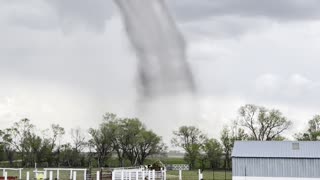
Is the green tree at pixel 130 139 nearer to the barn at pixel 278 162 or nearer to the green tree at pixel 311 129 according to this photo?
the green tree at pixel 311 129

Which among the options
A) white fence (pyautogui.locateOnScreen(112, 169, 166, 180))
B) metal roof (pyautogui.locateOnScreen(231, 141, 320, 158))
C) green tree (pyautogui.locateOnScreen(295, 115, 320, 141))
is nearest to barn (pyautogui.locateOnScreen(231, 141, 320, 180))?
metal roof (pyautogui.locateOnScreen(231, 141, 320, 158))

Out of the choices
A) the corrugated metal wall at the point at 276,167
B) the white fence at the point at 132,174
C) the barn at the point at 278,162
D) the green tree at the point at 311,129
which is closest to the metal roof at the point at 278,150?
the barn at the point at 278,162

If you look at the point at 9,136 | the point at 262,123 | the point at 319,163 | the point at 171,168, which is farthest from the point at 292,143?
the point at 9,136

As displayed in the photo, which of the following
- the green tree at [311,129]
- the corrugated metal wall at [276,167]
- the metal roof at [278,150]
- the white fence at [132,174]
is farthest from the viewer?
the green tree at [311,129]

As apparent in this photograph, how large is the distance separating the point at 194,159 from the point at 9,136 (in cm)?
4178

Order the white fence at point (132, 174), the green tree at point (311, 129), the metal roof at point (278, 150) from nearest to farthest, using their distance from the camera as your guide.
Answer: the white fence at point (132, 174) → the metal roof at point (278, 150) → the green tree at point (311, 129)

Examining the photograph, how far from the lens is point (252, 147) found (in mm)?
54250

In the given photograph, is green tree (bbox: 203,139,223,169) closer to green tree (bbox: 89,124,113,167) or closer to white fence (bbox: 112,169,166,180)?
green tree (bbox: 89,124,113,167)

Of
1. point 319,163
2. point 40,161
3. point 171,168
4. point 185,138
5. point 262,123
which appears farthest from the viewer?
point 185,138

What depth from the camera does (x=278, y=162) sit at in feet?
171

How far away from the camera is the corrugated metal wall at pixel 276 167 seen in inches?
2023

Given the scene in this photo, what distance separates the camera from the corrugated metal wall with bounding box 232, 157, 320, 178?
51.4 m

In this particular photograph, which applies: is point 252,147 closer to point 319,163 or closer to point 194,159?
point 319,163

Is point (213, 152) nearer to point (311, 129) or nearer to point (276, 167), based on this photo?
point (311, 129)
